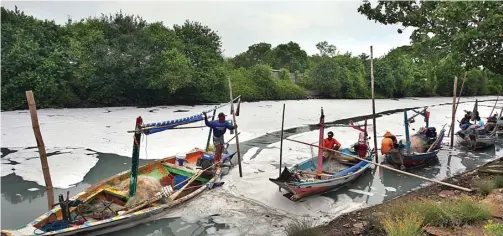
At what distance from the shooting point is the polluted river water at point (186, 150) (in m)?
7.22

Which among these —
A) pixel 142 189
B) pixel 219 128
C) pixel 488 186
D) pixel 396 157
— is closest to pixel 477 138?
pixel 396 157

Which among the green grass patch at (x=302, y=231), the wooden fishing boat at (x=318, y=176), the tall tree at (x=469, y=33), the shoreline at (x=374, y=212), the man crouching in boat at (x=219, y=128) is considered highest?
the tall tree at (x=469, y=33)

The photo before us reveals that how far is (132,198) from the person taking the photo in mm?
7074

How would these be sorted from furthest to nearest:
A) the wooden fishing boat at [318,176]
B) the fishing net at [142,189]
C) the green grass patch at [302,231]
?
the wooden fishing boat at [318,176] < the fishing net at [142,189] < the green grass patch at [302,231]

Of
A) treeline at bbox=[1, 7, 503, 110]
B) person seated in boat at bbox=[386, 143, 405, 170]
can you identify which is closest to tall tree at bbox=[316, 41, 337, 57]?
treeline at bbox=[1, 7, 503, 110]

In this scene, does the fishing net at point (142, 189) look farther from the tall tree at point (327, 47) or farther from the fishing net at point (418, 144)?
the tall tree at point (327, 47)

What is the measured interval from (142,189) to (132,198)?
0.43m

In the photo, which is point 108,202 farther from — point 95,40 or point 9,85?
point 95,40

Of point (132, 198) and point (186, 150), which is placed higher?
point (186, 150)

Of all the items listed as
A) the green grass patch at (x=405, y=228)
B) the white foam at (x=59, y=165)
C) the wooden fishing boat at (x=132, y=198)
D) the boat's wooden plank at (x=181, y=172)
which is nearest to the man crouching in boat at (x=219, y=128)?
the wooden fishing boat at (x=132, y=198)

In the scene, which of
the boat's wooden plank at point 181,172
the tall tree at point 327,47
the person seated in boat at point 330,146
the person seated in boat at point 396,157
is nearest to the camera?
the boat's wooden plank at point 181,172

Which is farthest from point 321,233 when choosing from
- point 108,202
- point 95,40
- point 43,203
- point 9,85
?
point 95,40

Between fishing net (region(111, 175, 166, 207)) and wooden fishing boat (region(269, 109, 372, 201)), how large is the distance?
8.29 ft

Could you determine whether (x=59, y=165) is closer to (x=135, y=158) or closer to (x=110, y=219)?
(x=135, y=158)
